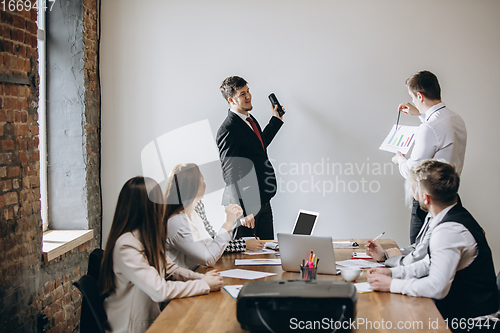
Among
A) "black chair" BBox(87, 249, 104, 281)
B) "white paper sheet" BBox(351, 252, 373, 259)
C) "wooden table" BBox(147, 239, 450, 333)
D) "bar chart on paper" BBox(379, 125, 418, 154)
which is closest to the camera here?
"wooden table" BBox(147, 239, 450, 333)

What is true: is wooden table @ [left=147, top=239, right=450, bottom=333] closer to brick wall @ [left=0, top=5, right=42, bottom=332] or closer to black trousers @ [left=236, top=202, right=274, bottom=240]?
brick wall @ [left=0, top=5, right=42, bottom=332]

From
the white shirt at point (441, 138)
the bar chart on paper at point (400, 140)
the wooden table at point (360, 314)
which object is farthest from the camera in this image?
the bar chart on paper at point (400, 140)

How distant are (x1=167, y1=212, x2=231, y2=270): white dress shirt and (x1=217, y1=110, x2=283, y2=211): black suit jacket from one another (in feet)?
3.31

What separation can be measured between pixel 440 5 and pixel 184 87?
2.37m

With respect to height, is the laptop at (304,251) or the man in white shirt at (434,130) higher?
the man in white shirt at (434,130)

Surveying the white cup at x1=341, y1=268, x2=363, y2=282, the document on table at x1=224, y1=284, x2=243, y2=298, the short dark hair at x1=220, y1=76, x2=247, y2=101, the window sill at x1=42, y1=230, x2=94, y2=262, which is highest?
the short dark hair at x1=220, y1=76, x2=247, y2=101

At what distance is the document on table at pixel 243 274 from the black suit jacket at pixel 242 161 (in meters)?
1.24

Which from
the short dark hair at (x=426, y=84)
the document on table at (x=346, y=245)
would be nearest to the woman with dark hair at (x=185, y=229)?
the document on table at (x=346, y=245)

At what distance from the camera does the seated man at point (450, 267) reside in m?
1.76

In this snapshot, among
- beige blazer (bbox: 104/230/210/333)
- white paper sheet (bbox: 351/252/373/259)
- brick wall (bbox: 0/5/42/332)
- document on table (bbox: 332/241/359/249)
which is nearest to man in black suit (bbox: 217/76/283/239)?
document on table (bbox: 332/241/359/249)

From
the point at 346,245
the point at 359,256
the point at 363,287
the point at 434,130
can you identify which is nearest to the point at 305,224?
the point at 346,245

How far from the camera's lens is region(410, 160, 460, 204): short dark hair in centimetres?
195

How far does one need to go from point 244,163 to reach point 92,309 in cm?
194

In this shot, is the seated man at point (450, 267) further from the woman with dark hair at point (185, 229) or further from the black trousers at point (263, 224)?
the black trousers at point (263, 224)
